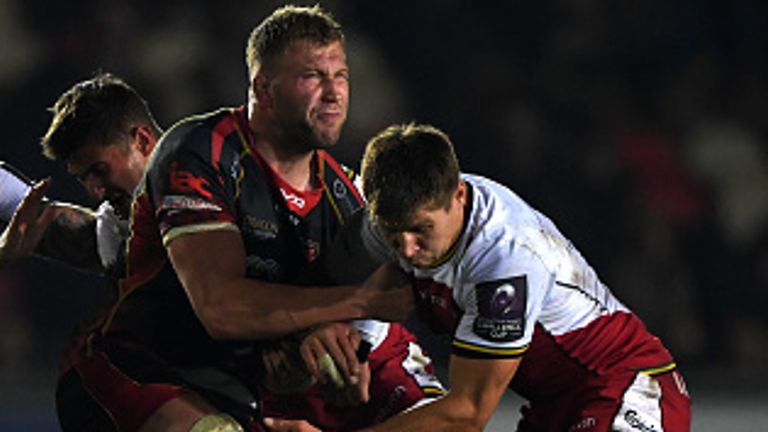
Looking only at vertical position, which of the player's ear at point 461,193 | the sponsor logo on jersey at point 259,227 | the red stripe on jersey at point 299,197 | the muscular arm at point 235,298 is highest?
the player's ear at point 461,193

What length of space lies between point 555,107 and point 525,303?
4582mm

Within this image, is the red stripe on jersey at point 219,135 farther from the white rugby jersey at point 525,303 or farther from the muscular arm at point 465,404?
the muscular arm at point 465,404

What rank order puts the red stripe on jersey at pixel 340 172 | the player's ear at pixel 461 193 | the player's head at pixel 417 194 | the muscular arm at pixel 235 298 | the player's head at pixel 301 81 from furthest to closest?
the red stripe on jersey at pixel 340 172
the player's head at pixel 301 81
the muscular arm at pixel 235 298
the player's ear at pixel 461 193
the player's head at pixel 417 194

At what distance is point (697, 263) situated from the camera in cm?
817

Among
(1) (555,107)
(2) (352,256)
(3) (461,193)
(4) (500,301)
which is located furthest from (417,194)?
(1) (555,107)

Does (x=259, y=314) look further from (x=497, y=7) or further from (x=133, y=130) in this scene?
(x=497, y=7)

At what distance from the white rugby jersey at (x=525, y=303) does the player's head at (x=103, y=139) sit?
38.2 inches

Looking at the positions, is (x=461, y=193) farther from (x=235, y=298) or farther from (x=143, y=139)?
(x=143, y=139)

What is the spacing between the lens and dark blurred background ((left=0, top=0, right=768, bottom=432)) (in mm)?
8102

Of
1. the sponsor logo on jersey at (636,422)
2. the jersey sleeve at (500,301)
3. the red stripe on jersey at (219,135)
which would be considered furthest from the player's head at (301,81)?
the sponsor logo on jersey at (636,422)

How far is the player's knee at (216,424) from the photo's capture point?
4124mm

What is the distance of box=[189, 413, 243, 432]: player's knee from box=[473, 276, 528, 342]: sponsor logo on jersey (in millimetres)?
792

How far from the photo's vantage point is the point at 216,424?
164 inches

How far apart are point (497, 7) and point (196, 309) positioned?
4.69 metres
